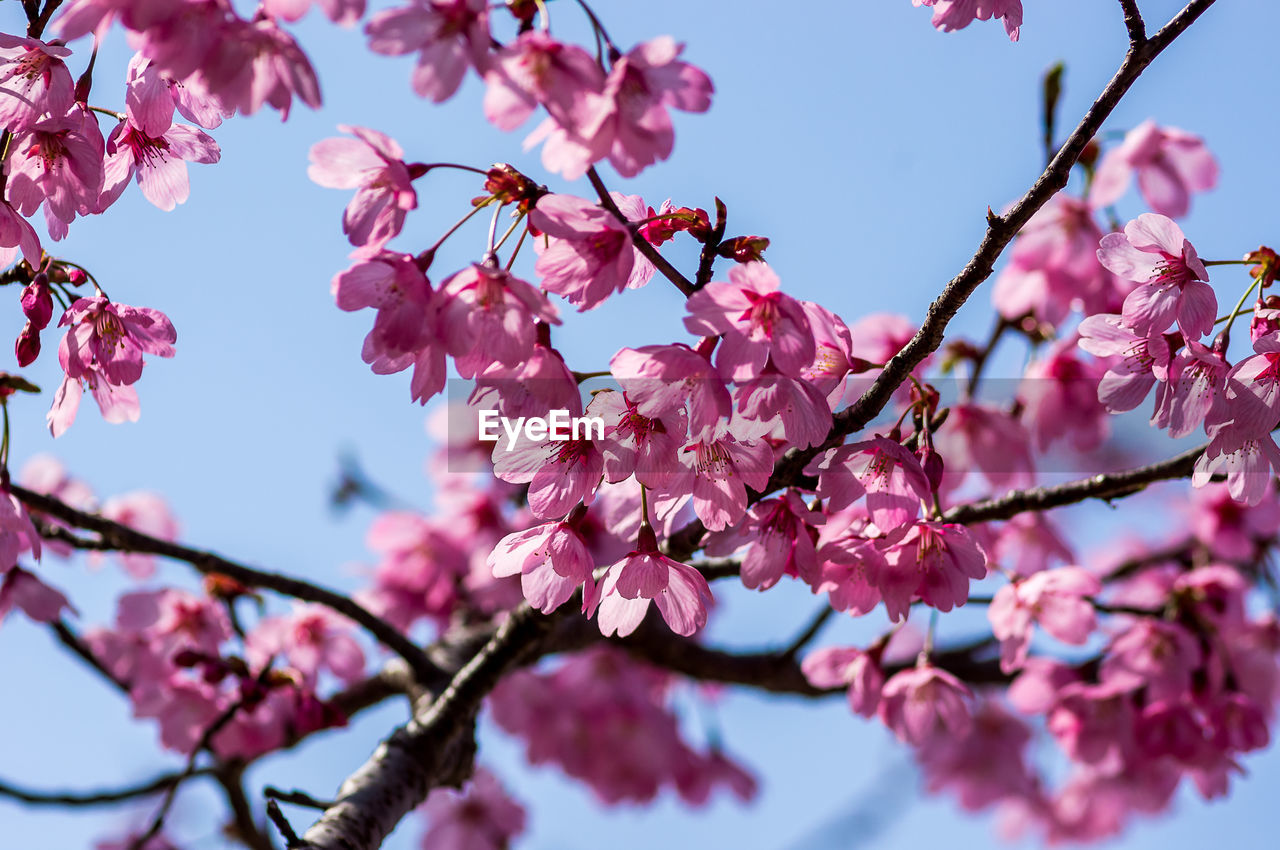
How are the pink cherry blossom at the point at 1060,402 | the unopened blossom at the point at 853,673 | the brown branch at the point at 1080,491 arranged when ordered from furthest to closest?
the pink cherry blossom at the point at 1060,402 < the unopened blossom at the point at 853,673 < the brown branch at the point at 1080,491

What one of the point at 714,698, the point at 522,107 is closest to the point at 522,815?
the point at 714,698

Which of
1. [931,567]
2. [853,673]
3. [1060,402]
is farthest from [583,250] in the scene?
[1060,402]

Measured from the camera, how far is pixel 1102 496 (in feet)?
6.45

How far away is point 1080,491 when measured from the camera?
6.48 ft

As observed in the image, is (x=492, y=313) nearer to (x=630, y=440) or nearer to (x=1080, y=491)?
(x=630, y=440)

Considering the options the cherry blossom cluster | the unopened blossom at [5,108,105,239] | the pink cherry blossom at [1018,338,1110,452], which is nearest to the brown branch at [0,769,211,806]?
the cherry blossom cluster

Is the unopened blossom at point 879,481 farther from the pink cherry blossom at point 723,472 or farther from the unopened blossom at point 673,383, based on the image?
the unopened blossom at point 673,383

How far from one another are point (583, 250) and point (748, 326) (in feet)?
0.80

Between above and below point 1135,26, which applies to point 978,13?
above

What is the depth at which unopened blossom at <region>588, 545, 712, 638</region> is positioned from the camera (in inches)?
65.2

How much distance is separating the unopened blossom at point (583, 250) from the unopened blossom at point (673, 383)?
99 millimetres

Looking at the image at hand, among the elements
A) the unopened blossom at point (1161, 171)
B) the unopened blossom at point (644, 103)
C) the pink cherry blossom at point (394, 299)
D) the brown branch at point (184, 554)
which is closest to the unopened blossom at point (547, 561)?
the pink cherry blossom at point (394, 299)

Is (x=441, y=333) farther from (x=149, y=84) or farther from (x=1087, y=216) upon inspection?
(x=1087, y=216)

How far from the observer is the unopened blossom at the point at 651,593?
5.43 feet
